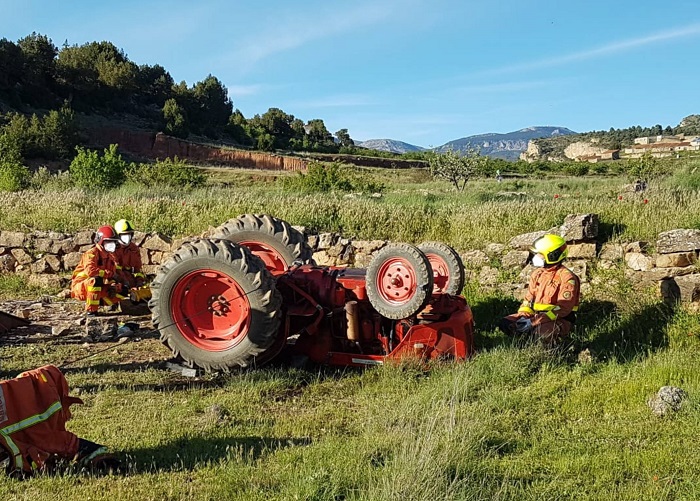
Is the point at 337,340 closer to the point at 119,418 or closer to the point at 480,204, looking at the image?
the point at 119,418

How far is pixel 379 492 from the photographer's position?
3633 mm

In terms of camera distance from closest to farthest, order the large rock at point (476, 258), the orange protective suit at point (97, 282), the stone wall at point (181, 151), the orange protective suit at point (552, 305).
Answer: the orange protective suit at point (552, 305), the orange protective suit at point (97, 282), the large rock at point (476, 258), the stone wall at point (181, 151)

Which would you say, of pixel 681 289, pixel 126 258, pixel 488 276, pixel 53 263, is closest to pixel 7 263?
pixel 53 263

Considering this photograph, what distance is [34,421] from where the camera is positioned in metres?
4.01

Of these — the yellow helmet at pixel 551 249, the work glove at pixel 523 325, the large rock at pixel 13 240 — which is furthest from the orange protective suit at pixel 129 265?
the yellow helmet at pixel 551 249

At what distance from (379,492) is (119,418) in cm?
257

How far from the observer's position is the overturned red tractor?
6.23m

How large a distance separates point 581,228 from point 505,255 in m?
1.16

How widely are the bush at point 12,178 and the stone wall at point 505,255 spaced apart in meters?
4.88

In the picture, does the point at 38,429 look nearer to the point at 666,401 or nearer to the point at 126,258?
the point at 666,401

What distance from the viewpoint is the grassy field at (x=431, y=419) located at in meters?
3.91

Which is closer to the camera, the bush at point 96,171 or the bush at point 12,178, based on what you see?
the bush at point 12,178

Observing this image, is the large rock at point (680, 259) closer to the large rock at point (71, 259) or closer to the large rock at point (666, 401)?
the large rock at point (666, 401)

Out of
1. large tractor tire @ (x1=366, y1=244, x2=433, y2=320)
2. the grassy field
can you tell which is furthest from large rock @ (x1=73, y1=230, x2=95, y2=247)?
large tractor tire @ (x1=366, y1=244, x2=433, y2=320)
